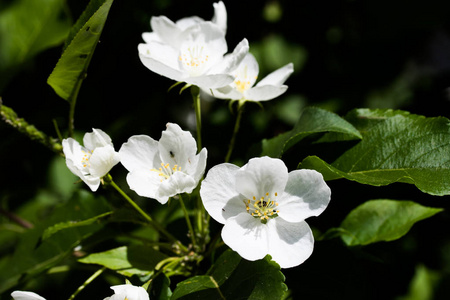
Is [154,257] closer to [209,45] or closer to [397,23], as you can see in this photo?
[209,45]

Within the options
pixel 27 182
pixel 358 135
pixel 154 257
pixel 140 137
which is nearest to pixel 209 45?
pixel 140 137

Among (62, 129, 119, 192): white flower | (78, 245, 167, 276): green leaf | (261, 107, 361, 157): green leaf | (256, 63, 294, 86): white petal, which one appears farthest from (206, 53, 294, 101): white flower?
(78, 245, 167, 276): green leaf

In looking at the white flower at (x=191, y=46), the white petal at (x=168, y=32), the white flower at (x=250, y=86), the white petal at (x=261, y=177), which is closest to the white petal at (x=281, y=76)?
the white flower at (x=250, y=86)

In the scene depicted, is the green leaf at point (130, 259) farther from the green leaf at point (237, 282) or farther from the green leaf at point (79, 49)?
the green leaf at point (79, 49)

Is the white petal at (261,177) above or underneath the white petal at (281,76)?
underneath

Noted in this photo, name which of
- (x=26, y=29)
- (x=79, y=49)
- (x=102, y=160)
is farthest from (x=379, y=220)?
(x=26, y=29)

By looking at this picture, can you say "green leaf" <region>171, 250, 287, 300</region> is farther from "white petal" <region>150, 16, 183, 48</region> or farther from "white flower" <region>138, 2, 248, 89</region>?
"white petal" <region>150, 16, 183, 48</region>
